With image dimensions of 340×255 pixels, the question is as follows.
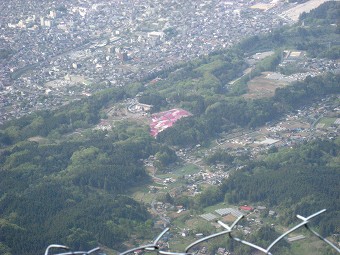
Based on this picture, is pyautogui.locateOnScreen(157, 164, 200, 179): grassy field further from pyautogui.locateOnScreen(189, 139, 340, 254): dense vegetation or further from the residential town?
the residential town

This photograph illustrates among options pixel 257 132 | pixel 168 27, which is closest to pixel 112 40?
pixel 168 27

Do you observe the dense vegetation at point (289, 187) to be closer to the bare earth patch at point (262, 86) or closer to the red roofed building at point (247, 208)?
the red roofed building at point (247, 208)

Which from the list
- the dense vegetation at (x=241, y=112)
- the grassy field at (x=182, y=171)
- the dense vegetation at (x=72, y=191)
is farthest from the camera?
the dense vegetation at (x=241, y=112)

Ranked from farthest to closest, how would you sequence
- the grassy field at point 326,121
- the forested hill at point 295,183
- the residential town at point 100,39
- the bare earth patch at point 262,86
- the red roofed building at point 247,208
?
the residential town at point 100,39
the bare earth patch at point 262,86
the grassy field at point 326,121
the red roofed building at point 247,208
the forested hill at point 295,183

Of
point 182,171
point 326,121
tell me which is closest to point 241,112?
point 326,121

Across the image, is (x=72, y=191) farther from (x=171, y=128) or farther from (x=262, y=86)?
(x=262, y=86)

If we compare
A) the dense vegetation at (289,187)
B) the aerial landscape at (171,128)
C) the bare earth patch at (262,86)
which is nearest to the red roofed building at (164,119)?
the aerial landscape at (171,128)

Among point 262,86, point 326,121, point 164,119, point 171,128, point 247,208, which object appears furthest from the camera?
point 262,86

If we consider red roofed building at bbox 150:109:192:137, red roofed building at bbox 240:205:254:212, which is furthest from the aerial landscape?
red roofed building at bbox 240:205:254:212

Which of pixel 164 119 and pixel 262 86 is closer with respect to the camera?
pixel 164 119

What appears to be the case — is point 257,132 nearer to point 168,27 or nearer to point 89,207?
point 89,207
